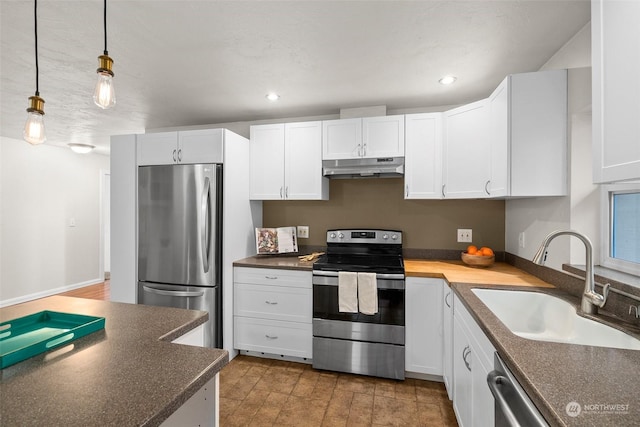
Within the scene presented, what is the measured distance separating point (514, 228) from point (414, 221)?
0.84 meters

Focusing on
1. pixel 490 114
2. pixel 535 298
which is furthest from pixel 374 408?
pixel 490 114

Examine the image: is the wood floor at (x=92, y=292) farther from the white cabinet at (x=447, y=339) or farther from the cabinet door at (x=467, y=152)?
the cabinet door at (x=467, y=152)

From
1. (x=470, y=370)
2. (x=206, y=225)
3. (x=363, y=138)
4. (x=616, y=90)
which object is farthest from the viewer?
(x=363, y=138)

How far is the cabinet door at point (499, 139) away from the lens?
190 cm

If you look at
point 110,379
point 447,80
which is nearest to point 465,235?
point 447,80

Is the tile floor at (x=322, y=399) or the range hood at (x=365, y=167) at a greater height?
the range hood at (x=365, y=167)

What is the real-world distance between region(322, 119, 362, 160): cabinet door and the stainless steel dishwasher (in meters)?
2.05

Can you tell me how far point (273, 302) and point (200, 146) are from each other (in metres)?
1.53

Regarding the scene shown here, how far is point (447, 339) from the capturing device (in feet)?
7.25

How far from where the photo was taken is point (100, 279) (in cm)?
543

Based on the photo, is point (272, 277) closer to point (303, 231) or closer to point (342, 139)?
point (303, 231)

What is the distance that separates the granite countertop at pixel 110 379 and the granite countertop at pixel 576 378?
890mm

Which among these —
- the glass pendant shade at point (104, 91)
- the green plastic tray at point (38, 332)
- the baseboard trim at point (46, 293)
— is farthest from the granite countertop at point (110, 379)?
the baseboard trim at point (46, 293)

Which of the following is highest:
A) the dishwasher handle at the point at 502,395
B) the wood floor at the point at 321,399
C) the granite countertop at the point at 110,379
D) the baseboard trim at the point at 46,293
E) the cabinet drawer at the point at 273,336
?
the granite countertop at the point at 110,379
